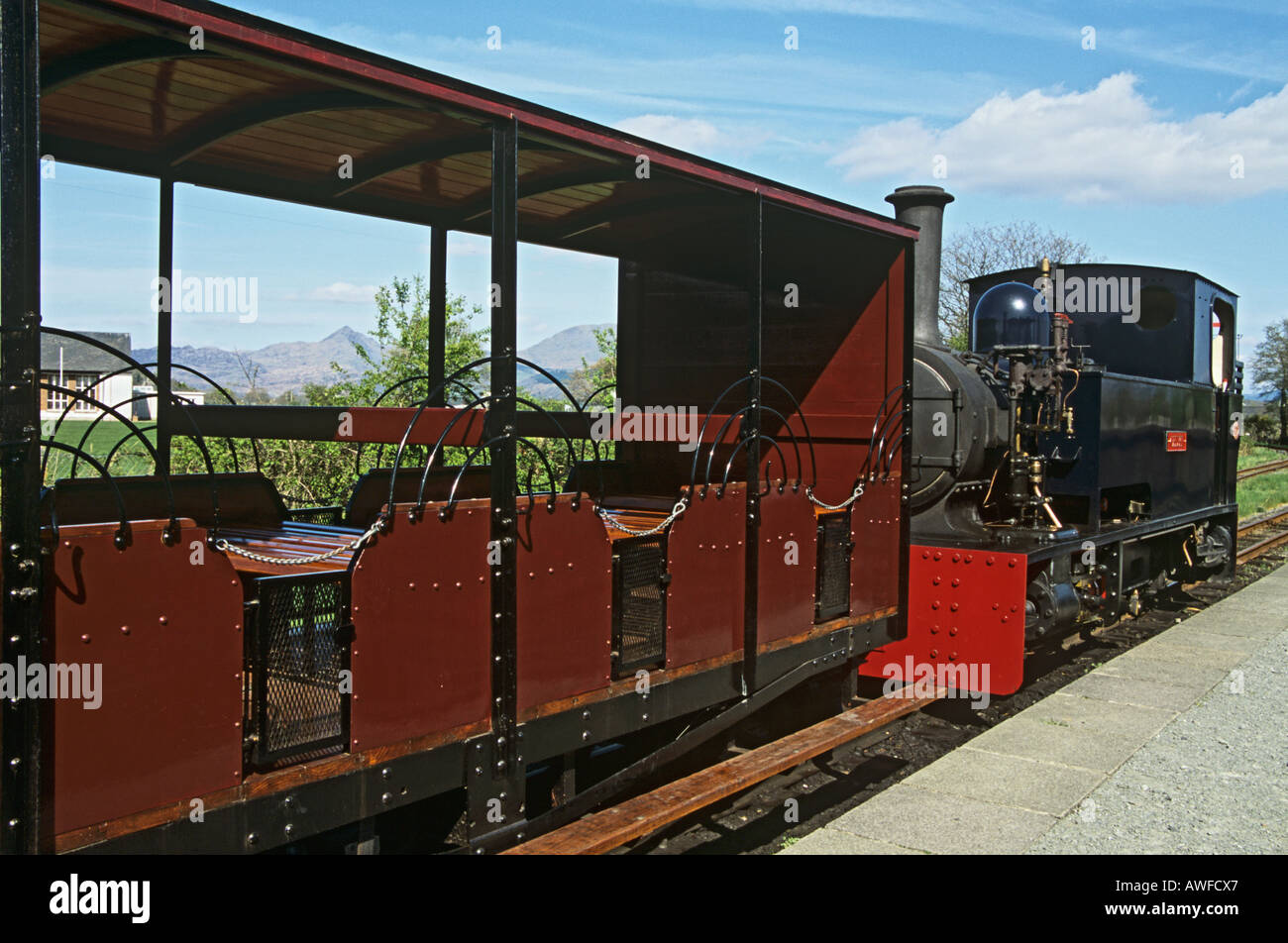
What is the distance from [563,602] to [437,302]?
2383mm

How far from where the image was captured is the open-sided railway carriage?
8.58 feet

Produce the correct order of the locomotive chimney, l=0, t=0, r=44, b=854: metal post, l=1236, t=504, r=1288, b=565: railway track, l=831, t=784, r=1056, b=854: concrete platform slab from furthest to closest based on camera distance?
l=1236, t=504, r=1288, b=565: railway track, the locomotive chimney, l=831, t=784, r=1056, b=854: concrete platform slab, l=0, t=0, r=44, b=854: metal post

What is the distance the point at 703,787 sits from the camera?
4480 millimetres

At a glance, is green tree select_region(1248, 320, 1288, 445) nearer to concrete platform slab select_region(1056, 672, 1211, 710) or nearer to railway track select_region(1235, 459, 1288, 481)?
railway track select_region(1235, 459, 1288, 481)

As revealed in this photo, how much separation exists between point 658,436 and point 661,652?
7.89 feet

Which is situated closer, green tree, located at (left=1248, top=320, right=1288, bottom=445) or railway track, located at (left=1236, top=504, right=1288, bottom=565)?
railway track, located at (left=1236, top=504, right=1288, bottom=565)

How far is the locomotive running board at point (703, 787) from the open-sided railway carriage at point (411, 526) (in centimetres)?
14

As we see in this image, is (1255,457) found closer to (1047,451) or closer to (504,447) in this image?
(1047,451)

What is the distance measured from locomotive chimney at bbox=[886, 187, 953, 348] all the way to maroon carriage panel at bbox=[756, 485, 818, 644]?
3135 millimetres

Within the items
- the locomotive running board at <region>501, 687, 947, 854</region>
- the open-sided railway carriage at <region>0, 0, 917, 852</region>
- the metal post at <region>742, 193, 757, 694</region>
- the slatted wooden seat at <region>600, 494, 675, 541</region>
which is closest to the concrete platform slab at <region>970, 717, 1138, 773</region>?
the locomotive running board at <region>501, 687, 947, 854</region>

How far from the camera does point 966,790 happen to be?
5.08m

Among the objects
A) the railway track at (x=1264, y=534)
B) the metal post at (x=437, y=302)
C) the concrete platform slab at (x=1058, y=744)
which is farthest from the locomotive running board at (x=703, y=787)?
the railway track at (x=1264, y=534)
